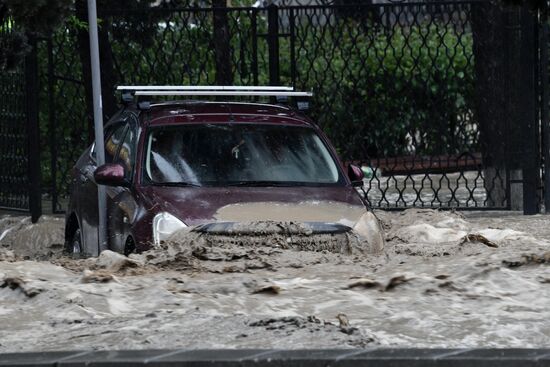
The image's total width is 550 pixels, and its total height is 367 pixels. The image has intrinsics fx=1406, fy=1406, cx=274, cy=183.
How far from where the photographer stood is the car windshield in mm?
10102

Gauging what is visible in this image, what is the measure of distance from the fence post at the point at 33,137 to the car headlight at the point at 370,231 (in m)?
5.95

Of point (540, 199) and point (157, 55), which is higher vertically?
point (157, 55)

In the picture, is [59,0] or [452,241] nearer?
[452,241]

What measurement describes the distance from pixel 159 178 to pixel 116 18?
17.2 ft

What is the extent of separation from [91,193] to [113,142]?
48 centimetres

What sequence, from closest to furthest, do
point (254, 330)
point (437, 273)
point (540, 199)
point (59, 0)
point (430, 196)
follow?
point (254, 330), point (437, 273), point (59, 0), point (540, 199), point (430, 196)

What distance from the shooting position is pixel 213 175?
33.2ft

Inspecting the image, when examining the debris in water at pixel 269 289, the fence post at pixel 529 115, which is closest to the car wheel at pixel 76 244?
the debris in water at pixel 269 289

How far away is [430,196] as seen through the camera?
16.3 m

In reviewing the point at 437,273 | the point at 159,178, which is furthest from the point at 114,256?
the point at 437,273

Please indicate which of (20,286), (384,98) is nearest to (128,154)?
(20,286)

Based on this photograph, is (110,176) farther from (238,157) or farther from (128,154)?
(238,157)

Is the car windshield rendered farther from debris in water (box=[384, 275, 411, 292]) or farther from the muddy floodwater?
debris in water (box=[384, 275, 411, 292])

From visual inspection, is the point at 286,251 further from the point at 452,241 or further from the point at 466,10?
the point at 466,10
